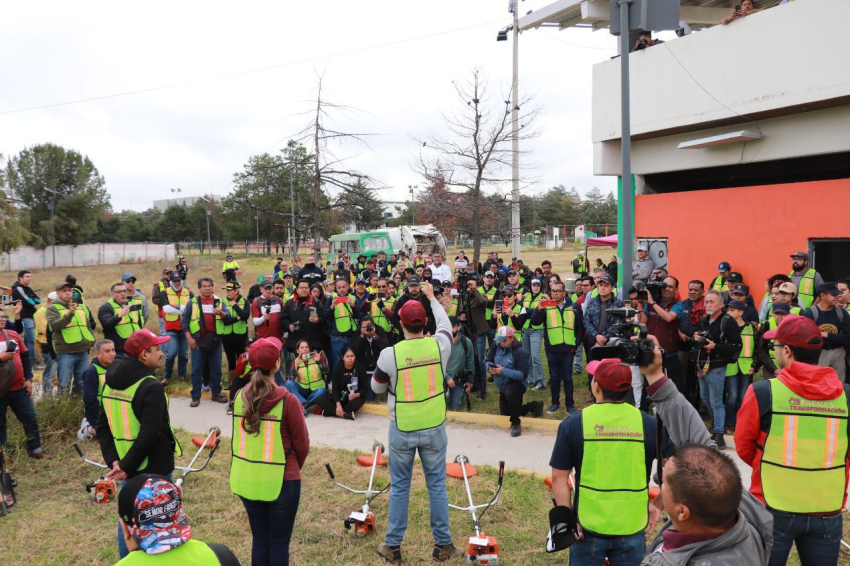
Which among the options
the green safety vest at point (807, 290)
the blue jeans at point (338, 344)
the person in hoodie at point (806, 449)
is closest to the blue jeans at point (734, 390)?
the green safety vest at point (807, 290)

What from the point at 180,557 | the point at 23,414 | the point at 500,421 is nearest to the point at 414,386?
the point at 180,557

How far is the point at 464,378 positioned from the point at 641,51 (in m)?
8.04

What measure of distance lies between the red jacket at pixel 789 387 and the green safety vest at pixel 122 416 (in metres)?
3.71

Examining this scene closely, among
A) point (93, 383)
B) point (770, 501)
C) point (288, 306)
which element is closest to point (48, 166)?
point (288, 306)

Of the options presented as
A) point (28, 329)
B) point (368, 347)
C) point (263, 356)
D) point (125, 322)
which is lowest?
point (368, 347)

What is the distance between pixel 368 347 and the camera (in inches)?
361

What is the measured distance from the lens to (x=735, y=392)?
7.00 metres

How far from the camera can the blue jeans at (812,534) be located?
313cm

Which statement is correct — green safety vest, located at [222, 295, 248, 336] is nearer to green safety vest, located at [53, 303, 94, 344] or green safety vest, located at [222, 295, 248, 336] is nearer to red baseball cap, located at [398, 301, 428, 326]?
green safety vest, located at [53, 303, 94, 344]

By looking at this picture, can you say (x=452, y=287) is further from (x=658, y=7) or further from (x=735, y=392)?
(x=658, y=7)

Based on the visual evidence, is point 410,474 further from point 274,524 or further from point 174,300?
point 174,300

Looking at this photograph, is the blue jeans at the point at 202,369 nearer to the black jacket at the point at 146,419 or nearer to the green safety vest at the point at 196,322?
the green safety vest at the point at 196,322

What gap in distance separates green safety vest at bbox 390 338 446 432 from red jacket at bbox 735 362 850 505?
207 cm

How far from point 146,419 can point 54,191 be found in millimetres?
57577
